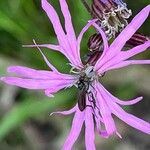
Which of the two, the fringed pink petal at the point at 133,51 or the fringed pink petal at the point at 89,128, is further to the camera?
the fringed pink petal at the point at 89,128

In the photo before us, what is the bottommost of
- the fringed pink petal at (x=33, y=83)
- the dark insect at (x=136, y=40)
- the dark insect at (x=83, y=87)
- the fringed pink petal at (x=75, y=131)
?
the fringed pink petal at (x=75, y=131)

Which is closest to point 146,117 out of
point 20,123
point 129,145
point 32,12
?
point 129,145

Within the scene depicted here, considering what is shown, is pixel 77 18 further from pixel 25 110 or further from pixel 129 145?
pixel 129 145

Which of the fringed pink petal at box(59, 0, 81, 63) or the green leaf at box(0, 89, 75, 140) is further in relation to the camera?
the green leaf at box(0, 89, 75, 140)

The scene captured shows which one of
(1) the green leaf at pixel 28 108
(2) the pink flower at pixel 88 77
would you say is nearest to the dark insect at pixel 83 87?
(2) the pink flower at pixel 88 77

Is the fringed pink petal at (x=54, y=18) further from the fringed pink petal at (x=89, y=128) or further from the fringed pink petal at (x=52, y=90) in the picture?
the fringed pink petal at (x=89, y=128)

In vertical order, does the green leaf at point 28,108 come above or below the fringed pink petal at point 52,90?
below

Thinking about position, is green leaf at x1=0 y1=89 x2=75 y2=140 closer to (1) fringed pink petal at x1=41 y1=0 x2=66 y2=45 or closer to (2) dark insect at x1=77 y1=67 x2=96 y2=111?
(2) dark insect at x1=77 y1=67 x2=96 y2=111

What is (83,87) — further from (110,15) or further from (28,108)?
(28,108)

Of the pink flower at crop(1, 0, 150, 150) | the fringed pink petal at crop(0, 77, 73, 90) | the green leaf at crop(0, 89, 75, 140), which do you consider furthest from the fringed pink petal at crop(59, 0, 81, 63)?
the green leaf at crop(0, 89, 75, 140)
